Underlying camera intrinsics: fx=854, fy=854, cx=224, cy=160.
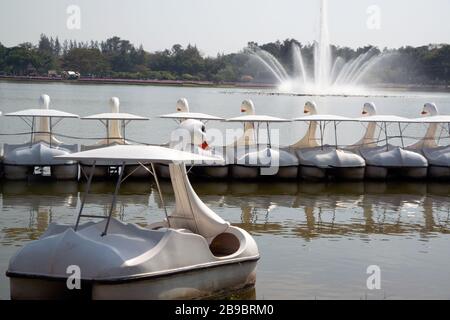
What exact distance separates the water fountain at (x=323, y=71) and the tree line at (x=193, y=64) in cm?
193

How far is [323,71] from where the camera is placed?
3622 inches

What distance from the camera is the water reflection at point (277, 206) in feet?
66.0

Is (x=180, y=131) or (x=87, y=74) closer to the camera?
(x=180, y=131)

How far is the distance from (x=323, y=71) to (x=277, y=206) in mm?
69997

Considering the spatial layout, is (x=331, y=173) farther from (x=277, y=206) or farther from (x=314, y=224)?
(x=314, y=224)

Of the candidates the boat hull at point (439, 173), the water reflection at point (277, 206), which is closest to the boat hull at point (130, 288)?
the water reflection at point (277, 206)

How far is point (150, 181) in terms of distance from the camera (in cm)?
2694

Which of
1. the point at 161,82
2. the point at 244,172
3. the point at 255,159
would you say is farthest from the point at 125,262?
the point at 161,82

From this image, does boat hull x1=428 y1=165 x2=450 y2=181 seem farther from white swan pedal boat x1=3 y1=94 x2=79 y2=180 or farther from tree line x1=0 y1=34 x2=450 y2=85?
tree line x1=0 y1=34 x2=450 y2=85

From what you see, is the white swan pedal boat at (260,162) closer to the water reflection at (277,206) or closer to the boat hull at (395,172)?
the water reflection at (277,206)

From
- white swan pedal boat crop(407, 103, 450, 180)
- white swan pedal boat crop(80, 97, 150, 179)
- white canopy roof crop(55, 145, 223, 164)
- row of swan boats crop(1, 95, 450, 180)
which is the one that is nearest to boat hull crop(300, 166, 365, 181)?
row of swan boats crop(1, 95, 450, 180)
